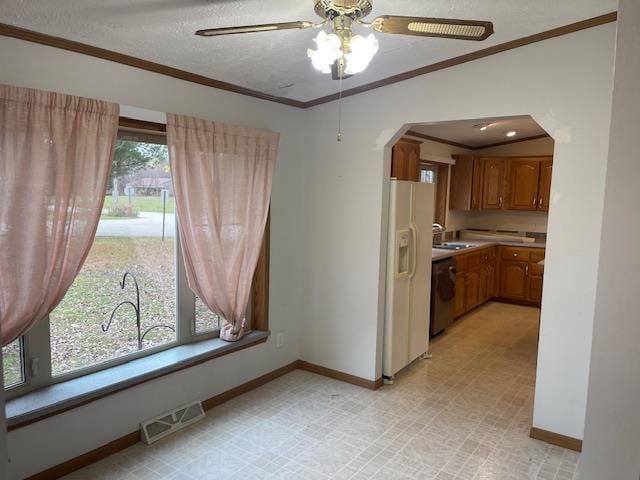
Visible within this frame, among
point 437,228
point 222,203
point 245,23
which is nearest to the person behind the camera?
point 245,23

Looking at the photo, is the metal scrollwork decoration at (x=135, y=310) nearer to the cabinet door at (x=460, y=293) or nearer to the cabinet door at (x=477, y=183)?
the cabinet door at (x=460, y=293)

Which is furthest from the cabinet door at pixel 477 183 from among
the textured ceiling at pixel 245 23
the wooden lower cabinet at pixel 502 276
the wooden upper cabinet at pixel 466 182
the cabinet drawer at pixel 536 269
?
the textured ceiling at pixel 245 23

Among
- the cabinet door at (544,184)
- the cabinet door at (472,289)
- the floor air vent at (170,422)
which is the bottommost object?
the floor air vent at (170,422)

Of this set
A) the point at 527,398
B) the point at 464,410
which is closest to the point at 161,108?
the point at 464,410

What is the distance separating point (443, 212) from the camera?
21.3ft

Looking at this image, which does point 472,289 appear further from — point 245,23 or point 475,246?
point 245,23

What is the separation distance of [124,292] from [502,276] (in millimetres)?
5364

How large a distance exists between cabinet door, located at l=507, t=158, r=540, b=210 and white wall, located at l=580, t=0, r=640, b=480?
5.79 m

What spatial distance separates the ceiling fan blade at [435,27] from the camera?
1.45 meters

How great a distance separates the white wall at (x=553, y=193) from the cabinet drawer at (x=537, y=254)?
3594 mm

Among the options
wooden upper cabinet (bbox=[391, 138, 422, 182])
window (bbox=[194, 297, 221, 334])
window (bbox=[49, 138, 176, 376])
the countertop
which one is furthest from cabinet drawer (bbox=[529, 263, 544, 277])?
window (bbox=[49, 138, 176, 376])

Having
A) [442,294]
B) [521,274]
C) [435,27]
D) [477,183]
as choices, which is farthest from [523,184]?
[435,27]

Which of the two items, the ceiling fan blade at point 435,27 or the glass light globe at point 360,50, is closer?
the ceiling fan blade at point 435,27

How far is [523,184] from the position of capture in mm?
6297
